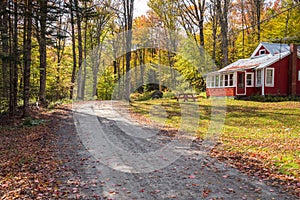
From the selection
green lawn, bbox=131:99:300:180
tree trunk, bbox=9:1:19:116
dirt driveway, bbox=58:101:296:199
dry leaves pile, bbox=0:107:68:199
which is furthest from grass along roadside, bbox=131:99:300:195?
tree trunk, bbox=9:1:19:116

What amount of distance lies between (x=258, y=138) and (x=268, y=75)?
1355 cm

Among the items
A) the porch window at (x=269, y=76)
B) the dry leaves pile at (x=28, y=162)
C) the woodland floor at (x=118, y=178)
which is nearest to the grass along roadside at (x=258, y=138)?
the woodland floor at (x=118, y=178)

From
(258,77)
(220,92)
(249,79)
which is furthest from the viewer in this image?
(220,92)

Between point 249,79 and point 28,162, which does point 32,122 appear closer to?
point 28,162

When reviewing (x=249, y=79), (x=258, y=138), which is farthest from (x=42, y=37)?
(x=249, y=79)

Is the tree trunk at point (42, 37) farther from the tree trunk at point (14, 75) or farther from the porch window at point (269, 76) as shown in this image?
the porch window at point (269, 76)

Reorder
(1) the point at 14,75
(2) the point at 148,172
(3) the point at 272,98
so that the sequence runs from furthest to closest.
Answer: (3) the point at 272,98 → (1) the point at 14,75 → (2) the point at 148,172

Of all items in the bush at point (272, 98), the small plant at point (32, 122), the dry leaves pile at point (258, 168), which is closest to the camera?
the dry leaves pile at point (258, 168)

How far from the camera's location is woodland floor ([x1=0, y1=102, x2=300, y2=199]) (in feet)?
14.6

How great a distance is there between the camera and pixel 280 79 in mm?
20828

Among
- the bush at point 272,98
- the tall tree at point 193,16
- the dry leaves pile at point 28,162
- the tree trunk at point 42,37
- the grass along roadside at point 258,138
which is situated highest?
the tall tree at point 193,16

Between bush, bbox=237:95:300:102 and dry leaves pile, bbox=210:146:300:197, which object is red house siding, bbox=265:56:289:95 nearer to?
bush, bbox=237:95:300:102

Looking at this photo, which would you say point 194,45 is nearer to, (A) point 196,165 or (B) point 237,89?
(B) point 237,89

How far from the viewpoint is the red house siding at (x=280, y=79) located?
20.7 meters
